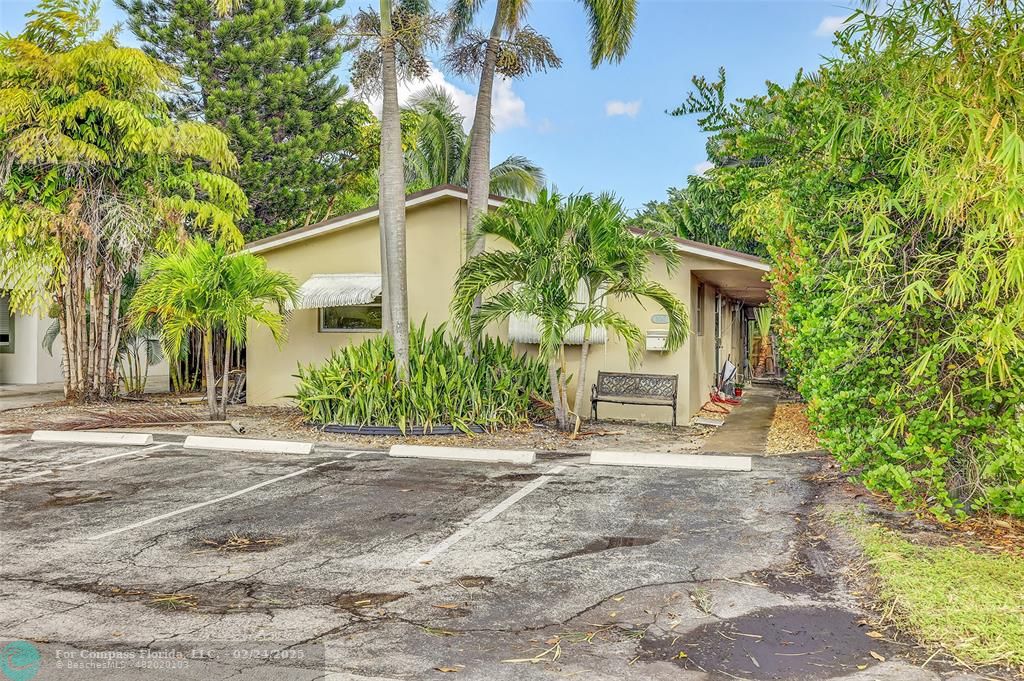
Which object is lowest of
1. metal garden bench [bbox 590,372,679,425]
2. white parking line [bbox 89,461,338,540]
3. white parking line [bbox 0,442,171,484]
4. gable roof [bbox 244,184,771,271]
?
white parking line [bbox 89,461,338,540]

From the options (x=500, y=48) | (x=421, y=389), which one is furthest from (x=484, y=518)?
(x=500, y=48)

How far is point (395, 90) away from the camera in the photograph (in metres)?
11.8

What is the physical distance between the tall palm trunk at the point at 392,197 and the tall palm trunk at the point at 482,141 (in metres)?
1.24

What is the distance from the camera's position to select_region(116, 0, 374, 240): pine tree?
22.0 m

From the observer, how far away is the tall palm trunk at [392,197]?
1148 centimetres

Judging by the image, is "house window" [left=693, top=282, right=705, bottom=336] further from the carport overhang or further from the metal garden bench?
the metal garden bench

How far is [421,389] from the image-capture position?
11211mm

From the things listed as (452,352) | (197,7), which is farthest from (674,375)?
(197,7)

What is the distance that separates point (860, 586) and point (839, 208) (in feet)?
9.76

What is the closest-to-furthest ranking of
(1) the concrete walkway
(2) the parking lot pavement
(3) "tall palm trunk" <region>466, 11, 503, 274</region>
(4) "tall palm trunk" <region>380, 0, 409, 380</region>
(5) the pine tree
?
(2) the parking lot pavement → (1) the concrete walkway → (4) "tall palm trunk" <region>380, 0, 409, 380</region> → (3) "tall palm trunk" <region>466, 11, 503, 274</region> → (5) the pine tree

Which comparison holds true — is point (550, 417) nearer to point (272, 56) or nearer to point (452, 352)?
point (452, 352)

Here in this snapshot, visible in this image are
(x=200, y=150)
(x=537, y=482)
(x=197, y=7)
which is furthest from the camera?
(x=197, y=7)

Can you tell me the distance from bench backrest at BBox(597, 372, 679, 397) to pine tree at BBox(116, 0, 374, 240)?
1374 centimetres

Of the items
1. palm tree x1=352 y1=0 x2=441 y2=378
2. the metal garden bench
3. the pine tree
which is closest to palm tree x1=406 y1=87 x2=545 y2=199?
the pine tree
